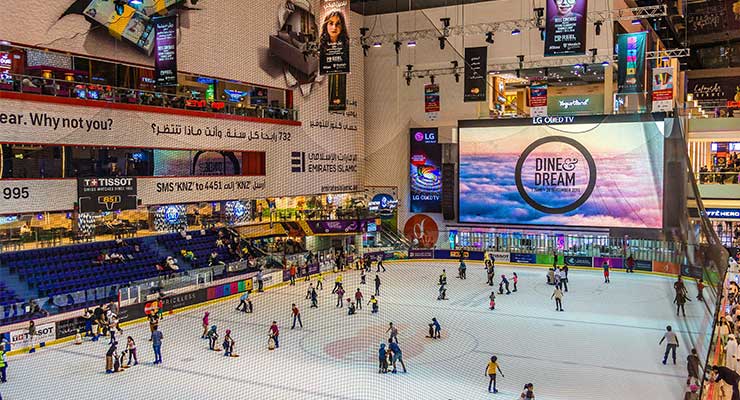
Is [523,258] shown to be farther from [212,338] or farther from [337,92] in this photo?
[212,338]

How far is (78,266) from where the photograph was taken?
54.8 feet

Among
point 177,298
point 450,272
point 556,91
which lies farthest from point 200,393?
point 556,91

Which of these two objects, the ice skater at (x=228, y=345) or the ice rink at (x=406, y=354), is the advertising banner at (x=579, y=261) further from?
the ice skater at (x=228, y=345)

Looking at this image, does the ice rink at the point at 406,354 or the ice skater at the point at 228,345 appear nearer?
the ice rink at the point at 406,354

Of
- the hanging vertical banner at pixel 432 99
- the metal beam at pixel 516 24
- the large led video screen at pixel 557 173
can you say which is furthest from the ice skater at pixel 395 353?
the large led video screen at pixel 557 173

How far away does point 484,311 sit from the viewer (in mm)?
16578

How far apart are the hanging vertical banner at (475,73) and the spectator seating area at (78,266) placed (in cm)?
1051

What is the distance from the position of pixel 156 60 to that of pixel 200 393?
31.0 feet

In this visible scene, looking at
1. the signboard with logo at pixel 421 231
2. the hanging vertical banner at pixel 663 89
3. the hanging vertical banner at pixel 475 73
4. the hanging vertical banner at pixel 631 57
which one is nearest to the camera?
the hanging vertical banner at pixel 631 57

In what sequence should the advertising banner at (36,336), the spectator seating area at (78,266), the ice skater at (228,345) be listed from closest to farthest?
the ice skater at (228,345) < the advertising banner at (36,336) < the spectator seating area at (78,266)

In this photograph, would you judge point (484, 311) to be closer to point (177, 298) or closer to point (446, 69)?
point (177, 298)

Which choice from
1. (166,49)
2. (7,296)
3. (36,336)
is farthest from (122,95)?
(36,336)

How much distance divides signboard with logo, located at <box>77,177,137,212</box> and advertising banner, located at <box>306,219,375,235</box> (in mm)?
8156

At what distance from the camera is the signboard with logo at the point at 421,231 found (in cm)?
2630
